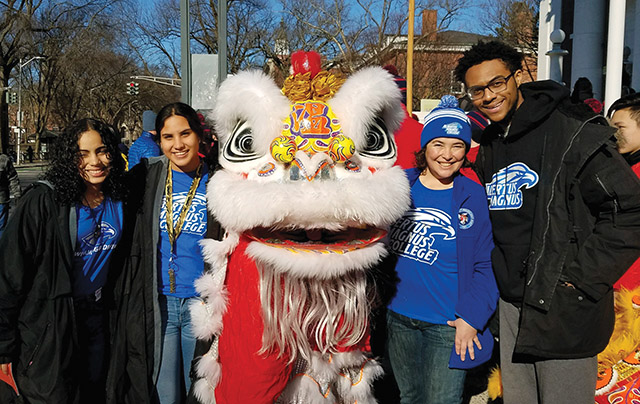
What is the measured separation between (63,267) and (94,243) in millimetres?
204

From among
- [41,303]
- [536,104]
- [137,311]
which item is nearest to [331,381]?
[137,311]

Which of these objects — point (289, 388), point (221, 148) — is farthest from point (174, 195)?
point (289, 388)

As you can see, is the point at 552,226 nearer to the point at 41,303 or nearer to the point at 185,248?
the point at 185,248

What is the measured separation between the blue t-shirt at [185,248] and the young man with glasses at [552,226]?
1.49 metres

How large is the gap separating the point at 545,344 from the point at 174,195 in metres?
1.97

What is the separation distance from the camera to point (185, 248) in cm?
268

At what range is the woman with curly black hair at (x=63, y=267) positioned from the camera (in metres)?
2.33

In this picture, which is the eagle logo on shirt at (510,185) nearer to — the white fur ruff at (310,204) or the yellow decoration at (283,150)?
the white fur ruff at (310,204)

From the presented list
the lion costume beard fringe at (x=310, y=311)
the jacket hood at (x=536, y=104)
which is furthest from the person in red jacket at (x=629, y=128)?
the lion costume beard fringe at (x=310, y=311)

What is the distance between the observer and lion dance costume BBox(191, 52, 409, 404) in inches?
73.4

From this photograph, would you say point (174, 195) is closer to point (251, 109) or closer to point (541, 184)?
point (251, 109)

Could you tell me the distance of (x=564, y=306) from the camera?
213 centimetres

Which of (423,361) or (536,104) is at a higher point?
(536,104)

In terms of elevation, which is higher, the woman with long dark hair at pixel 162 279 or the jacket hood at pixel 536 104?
the jacket hood at pixel 536 104
